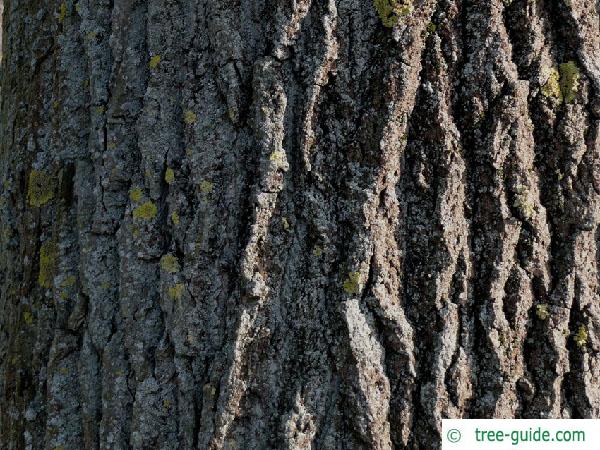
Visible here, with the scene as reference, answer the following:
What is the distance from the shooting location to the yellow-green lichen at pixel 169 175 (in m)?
1.35

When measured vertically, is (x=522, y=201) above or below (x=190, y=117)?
below

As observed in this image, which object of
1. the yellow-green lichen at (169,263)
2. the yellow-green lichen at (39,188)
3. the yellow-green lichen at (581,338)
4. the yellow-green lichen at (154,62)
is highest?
the yellow-green lichen at (154,62)

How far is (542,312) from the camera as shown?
52.1 inches

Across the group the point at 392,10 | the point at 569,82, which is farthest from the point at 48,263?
the point at 569,82

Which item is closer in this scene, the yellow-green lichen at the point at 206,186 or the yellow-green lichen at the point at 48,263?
the yellow-green lichen at the point at 206,186

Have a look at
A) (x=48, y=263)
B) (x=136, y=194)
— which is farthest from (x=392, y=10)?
(x=48, y=263)

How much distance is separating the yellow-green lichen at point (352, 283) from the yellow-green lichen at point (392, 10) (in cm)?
44

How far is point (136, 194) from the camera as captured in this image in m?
1.37

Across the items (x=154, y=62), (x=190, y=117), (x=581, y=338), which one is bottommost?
(x=581, y=338)

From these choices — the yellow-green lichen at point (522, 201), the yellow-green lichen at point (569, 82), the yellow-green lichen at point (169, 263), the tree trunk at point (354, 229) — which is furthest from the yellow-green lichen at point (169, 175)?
the yellow-green lichen at point (569, 82)

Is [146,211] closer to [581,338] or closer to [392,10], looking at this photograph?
[392,10]

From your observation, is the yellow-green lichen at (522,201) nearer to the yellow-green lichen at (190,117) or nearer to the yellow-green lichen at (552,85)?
the yellow-green lichen at (552,85)

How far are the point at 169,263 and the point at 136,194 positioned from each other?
0.47 ft

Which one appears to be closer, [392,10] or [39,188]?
[392,10]
